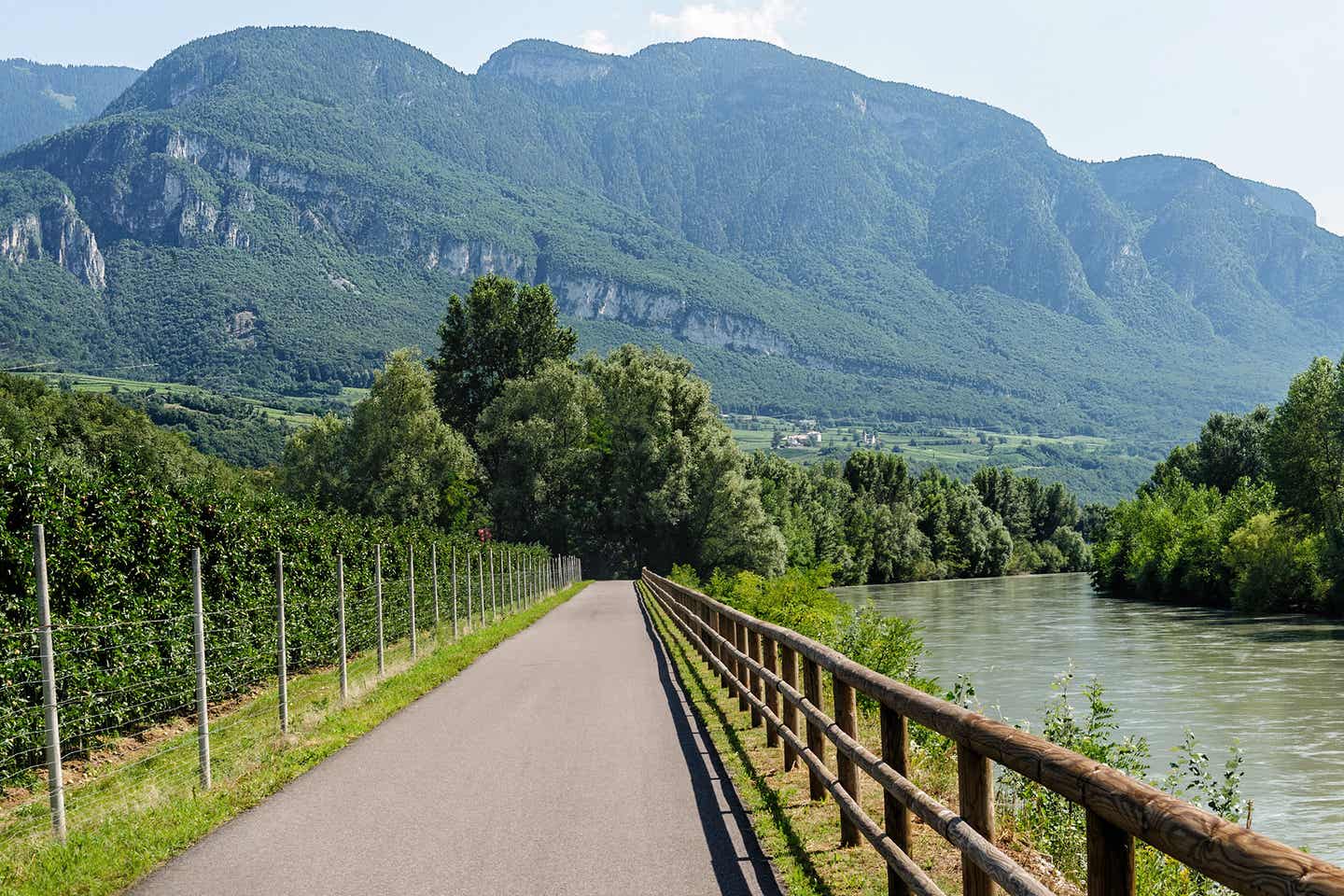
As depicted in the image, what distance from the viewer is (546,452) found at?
246 ft

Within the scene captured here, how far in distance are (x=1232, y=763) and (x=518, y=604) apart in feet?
98.9

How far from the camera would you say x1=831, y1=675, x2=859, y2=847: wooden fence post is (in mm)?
7238

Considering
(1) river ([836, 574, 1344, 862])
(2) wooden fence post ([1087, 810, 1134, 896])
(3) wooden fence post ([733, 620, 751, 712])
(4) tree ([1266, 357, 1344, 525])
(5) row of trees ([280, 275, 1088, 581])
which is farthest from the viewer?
(5) row of trees ([280, 275, 1088, 581])

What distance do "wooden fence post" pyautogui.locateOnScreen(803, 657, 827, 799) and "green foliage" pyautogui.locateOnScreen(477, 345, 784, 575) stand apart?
193 feet

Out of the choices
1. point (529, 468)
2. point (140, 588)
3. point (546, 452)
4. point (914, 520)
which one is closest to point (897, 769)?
point (140, 588)

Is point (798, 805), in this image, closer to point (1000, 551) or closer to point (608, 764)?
point (608, 764)

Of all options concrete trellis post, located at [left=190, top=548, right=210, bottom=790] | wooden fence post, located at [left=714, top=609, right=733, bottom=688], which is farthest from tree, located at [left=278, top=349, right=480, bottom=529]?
concrete trellis post, located at [left=190, top=548, right=210, bottom=790]

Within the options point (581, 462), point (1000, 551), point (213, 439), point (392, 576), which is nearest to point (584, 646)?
point (392, 576)

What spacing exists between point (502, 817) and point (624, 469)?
208 ft

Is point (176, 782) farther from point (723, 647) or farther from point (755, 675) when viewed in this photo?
point (723, 647)

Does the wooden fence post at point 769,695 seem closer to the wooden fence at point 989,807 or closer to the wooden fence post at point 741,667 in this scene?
the wooden fence post at point 741,667

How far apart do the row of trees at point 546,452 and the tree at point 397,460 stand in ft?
0.27

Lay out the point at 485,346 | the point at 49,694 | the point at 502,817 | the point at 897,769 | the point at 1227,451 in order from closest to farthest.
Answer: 1. the point at 897,769
2. the point at 49,694
3. the point at 502,817
4. the point at 485,346
5. the point at 1227,451

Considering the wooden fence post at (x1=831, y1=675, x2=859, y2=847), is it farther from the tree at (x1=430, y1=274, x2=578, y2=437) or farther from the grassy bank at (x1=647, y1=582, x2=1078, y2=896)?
the tree at (x1=430, y1=274, x2=578, y2=437)
